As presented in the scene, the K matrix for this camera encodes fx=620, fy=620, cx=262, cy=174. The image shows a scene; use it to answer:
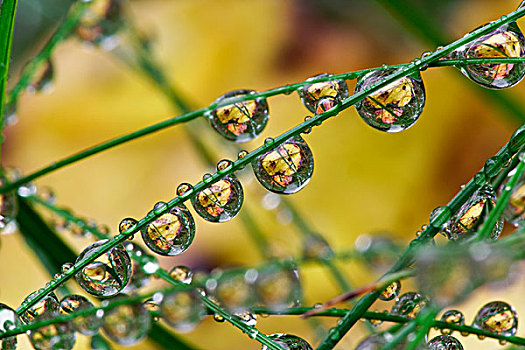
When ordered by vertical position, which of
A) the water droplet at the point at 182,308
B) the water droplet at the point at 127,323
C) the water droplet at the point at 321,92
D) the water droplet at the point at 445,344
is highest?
the water droplet at the point at 321,92

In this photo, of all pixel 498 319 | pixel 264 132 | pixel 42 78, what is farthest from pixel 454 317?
pixel 264 132

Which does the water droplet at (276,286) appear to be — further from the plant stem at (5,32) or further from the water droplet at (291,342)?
the plant stem at (5,32)

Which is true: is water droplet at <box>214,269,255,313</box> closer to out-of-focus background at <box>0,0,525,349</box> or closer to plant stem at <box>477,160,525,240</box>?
plant stem at <box>477,160,525,240</box>

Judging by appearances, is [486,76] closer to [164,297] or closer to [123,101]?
[164,297]

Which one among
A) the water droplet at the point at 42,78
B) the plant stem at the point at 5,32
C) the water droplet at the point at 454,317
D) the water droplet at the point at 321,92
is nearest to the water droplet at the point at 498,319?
the water droplet at the point at 454,317

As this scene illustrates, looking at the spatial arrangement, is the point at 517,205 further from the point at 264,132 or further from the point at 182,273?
the point at 264,132

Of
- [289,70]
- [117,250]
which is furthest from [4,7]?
[289,70]
